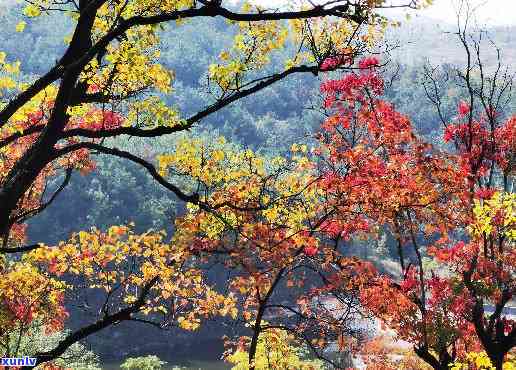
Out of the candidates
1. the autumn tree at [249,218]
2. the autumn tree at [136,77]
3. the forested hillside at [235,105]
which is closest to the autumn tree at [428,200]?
the autumn tree at [249,218]

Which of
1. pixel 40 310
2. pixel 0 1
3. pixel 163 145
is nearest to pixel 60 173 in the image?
pixel 163 145

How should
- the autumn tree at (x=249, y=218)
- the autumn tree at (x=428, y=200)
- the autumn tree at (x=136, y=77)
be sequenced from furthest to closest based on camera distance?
1. the autumn tree at (x=428, y=200)
2. the autumn tree at (x=249, y=218)
3. the autumn tree at (x=136, y=77)

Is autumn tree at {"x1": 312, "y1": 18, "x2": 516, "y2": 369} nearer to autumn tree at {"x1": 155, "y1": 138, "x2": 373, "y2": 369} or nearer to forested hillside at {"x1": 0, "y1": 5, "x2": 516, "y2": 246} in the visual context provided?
autumn tree at {"x1": 155, "y1": 138, "x2": 373, "y2": 369}

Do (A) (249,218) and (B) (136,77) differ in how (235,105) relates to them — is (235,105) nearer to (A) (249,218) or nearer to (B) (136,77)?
(A) (249,218)

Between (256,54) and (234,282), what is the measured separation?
530cm

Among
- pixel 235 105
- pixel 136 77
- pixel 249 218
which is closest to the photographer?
pixel 136 77

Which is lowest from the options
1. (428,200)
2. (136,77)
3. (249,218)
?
(249,218)

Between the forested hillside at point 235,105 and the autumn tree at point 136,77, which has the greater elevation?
the forested hillside at point 235,105

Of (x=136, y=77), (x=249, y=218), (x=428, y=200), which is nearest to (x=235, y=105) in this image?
(x=428, y=200)

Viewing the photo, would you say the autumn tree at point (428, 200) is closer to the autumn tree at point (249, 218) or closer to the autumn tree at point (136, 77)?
the autumn tree at point (249, 218)

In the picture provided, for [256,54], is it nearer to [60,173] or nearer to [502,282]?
[502,282]

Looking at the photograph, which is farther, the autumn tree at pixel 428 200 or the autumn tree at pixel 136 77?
the autumn tree at pixel 428 200

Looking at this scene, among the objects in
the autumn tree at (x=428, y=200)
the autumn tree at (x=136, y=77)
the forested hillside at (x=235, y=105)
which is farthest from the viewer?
the forested hillside at (x=235, y=105)

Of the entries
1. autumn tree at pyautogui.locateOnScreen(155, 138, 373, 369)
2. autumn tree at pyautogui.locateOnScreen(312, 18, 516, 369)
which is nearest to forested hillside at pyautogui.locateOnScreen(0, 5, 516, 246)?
autumn tree at pyautogui.locateOnScreen(312, 18, 516, 369)
